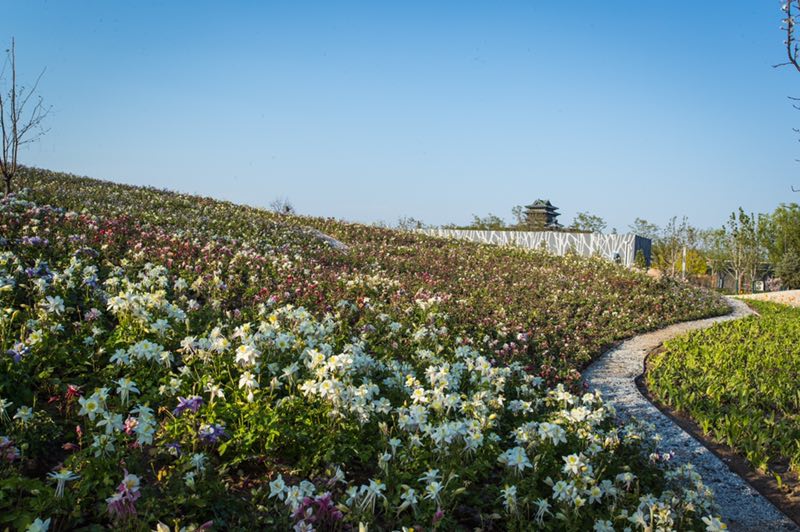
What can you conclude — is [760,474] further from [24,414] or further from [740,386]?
[24,414]

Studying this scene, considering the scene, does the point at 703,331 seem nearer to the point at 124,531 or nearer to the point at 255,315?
the point at 255,315

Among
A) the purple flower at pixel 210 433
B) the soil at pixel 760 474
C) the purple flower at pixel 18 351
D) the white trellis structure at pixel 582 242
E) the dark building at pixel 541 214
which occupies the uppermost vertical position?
the dark building at pixel 541 214

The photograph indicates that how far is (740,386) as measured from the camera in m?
8.42

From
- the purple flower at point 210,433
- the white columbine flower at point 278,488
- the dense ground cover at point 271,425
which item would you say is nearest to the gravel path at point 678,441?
the dense ground cover at point 271,425

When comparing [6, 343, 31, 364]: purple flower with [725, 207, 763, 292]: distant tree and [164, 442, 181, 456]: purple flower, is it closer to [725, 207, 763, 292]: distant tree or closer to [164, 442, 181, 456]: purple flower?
[164, 442, 181, 456]: purple flower

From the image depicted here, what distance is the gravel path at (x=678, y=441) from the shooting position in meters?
5.12

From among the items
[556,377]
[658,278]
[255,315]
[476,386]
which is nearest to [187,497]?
[476,386]

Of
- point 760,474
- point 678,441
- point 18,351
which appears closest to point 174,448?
point 18,351

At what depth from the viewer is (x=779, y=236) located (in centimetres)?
4175

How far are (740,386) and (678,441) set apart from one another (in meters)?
2.45

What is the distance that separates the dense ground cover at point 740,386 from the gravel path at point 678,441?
0.40 metres

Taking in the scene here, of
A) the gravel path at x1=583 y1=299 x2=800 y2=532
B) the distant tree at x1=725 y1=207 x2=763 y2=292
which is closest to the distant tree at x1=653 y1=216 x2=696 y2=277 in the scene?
the distant tree at x1=725 y1=207 x2=763 y2=292

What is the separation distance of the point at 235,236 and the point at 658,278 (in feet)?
46.3

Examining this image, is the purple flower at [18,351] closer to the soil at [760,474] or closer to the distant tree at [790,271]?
the soil at [760,474]
